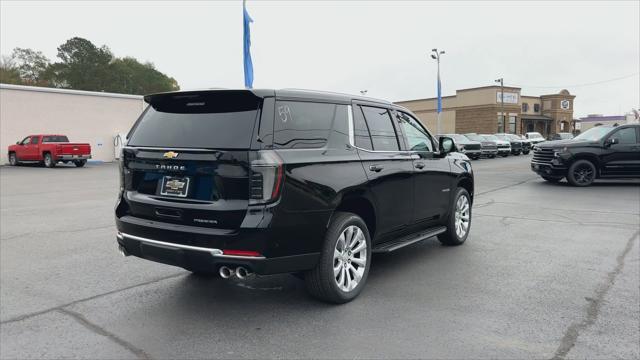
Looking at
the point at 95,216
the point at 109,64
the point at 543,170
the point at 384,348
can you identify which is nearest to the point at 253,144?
the point at 384,348

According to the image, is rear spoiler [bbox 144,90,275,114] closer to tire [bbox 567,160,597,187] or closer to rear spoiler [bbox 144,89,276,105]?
rear spoiler [bbox 144,89,276,105]

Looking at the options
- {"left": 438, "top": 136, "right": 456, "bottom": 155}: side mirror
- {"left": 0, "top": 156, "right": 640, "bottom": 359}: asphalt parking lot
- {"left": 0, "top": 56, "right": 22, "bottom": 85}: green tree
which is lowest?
{"left": 0, "top": 156, "right": 640, "bottom": 359}: asphalt parking lot

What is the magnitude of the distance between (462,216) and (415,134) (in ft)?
5.39

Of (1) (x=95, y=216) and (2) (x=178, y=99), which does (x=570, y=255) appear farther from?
(1) (x=95, y=216)

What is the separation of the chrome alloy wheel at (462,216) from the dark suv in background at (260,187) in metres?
1.93

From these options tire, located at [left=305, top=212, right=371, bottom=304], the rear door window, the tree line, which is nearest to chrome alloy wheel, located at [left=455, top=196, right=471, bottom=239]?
tire, located at [left=305, top=212, right=371, bottom=304]

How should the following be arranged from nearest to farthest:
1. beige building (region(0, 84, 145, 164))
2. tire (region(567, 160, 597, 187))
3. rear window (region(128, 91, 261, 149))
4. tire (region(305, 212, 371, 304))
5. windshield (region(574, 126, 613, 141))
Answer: rear window (region(128, 91, 261, 149)) → tire (region(305, 212, 371, 304)) → tire (region(567, 160, 597, 187)) → windshield (region(574, 126, 613, 141)) → beige building (region(0, 84, 145, 164))

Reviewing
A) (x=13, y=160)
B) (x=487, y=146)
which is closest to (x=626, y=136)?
(x=487, y=146)

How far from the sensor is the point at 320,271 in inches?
157

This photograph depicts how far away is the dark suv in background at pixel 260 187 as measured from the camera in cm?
357

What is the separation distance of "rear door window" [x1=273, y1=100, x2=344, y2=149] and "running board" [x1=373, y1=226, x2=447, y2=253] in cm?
139

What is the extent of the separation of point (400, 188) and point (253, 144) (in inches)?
78.9

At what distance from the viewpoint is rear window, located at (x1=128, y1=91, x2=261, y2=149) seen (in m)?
3.71

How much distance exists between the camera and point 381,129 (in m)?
5.04
